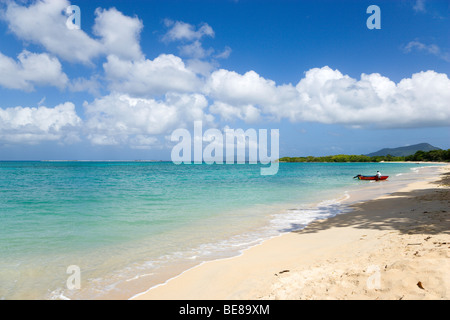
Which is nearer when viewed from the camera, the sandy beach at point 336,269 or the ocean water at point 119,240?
the sandy beach at point 336,269

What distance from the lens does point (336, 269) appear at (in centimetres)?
Result: 580

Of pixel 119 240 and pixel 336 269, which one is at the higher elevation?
pixel 336 269

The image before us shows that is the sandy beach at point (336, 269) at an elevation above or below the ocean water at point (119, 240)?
above

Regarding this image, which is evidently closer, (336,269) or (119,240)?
(336,269)

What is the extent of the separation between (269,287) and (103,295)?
362cm

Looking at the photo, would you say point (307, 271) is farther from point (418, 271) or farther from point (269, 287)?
point (418, 271)

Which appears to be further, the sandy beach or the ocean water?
the ocean water

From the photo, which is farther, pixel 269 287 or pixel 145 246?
pixel 145 246

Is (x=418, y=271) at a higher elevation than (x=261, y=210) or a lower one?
higher

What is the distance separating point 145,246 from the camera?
9.56 metres

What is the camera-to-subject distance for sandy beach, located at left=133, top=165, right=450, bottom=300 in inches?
176

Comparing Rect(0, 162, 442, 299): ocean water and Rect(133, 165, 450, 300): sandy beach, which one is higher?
Rect(133, 165, 450, 300): sandy beach

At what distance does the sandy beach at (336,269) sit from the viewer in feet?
14.7
